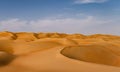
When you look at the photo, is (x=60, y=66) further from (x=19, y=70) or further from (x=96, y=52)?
(x=96, y=52)

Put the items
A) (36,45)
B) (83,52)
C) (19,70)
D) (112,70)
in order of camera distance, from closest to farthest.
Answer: (112,70)
(19,70)
(83,52)
(36,45)

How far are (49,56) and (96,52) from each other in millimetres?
5986

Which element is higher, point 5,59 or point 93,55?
point 5,59

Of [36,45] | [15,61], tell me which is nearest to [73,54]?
[15,61]

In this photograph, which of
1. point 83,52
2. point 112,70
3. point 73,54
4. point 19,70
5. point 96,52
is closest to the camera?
point 112,70

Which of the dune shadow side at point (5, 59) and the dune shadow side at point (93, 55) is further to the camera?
the dune shadow side at point (93, 55)

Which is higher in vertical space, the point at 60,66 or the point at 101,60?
the point at 60,66

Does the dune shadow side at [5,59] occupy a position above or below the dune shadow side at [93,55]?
above

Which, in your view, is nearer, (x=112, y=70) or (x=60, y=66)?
(x=112, y=70)

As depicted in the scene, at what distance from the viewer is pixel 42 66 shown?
10.1m

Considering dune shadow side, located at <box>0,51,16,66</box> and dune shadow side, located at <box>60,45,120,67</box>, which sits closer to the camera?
dune shadow side, located at <box>0,51,16,66</box>

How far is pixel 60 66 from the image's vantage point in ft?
32.2

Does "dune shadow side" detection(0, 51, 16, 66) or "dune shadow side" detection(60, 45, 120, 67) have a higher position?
"dune shadow side" detection(0, 51, 16, 66)

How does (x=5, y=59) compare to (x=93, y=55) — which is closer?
(x=5, y=59)
